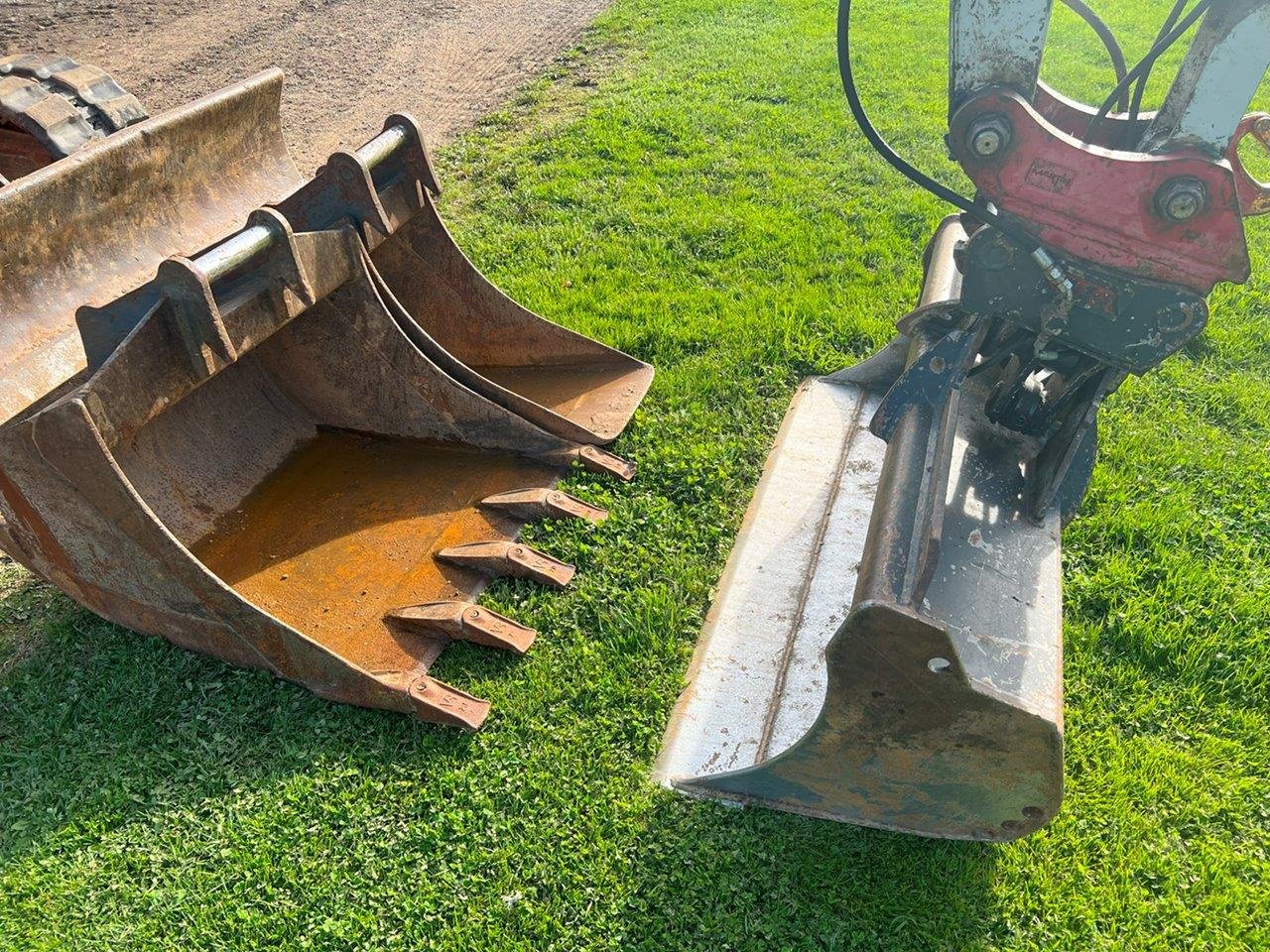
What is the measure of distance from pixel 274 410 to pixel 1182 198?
3180mm

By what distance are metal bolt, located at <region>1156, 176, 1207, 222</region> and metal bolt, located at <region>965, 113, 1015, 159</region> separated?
39cm

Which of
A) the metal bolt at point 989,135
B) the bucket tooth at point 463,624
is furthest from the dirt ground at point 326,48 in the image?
the metal bolt at point 989,135

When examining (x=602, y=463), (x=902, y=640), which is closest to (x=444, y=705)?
(x=602, y=463)

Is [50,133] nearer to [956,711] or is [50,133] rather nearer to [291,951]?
[291,951]

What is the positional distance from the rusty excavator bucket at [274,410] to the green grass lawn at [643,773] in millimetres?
189

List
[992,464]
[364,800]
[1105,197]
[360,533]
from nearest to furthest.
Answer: [1105,197], [364,800], [992,464], [360,533]

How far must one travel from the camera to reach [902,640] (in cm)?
221

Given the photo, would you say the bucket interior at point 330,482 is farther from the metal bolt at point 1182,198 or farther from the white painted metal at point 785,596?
the metal bolt at point 1182,198

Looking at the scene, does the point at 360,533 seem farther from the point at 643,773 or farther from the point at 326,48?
the point at 326,48

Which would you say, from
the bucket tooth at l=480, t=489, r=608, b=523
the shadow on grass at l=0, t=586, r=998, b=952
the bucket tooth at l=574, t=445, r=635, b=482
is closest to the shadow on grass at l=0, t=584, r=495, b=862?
the shadow on grass at l=0, t=586, r=998, b=952

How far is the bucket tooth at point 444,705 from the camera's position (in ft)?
9.30

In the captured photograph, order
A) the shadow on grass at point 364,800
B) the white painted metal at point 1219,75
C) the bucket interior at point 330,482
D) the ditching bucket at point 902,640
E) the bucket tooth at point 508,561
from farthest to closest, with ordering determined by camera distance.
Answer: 1. the bucket tooth at point 508,561
2. the bucket interior at point 330,482
3. the shadow on grass at point 364,800
4. the ditching bucket at point 902,640
5. the white painted metal at point 1219,75

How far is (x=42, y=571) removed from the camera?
2902 millimetres

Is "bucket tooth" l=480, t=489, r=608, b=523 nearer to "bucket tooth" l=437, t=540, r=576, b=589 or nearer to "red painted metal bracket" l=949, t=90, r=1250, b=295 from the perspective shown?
"bucket tooth" l=437, t=540, r=576, b=589
